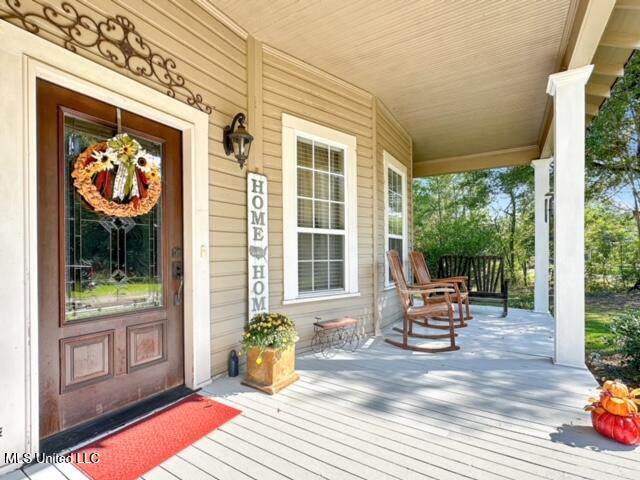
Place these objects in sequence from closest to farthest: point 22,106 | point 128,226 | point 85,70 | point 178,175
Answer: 1. point 22,106
2. point 85,70
3. point 128,226
4. point 178,175

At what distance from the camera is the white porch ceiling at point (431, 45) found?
9.12ft

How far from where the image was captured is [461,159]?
23.0ft

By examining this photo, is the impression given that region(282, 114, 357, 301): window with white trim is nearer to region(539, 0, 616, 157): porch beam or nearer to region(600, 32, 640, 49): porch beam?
region(539, 0, 616, 157): porch beam

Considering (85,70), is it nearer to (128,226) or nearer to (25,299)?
(128,226)

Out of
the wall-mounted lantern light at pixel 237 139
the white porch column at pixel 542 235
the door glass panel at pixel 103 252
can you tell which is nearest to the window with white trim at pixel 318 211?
the wall-mounted lantern light at pixel 237 139

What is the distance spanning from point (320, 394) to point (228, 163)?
201 centimetres

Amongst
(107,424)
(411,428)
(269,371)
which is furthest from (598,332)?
(107,424)

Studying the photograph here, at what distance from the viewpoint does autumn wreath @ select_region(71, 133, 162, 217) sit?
2.02 meters

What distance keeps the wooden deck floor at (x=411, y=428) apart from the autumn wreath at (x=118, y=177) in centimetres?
144

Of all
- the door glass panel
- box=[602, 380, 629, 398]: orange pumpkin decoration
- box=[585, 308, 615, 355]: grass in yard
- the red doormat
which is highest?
the door glass panel

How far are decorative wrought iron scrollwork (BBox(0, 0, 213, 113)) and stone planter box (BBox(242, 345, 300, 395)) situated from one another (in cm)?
200

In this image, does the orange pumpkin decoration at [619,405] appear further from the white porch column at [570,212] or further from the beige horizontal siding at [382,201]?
the beige horizontal siding at [382,201]

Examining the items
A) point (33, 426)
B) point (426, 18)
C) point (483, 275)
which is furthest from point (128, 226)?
point (483, 275)

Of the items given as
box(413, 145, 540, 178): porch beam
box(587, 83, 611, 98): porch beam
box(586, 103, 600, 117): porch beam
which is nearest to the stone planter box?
box(587, 83, 611, 98): porch beam
